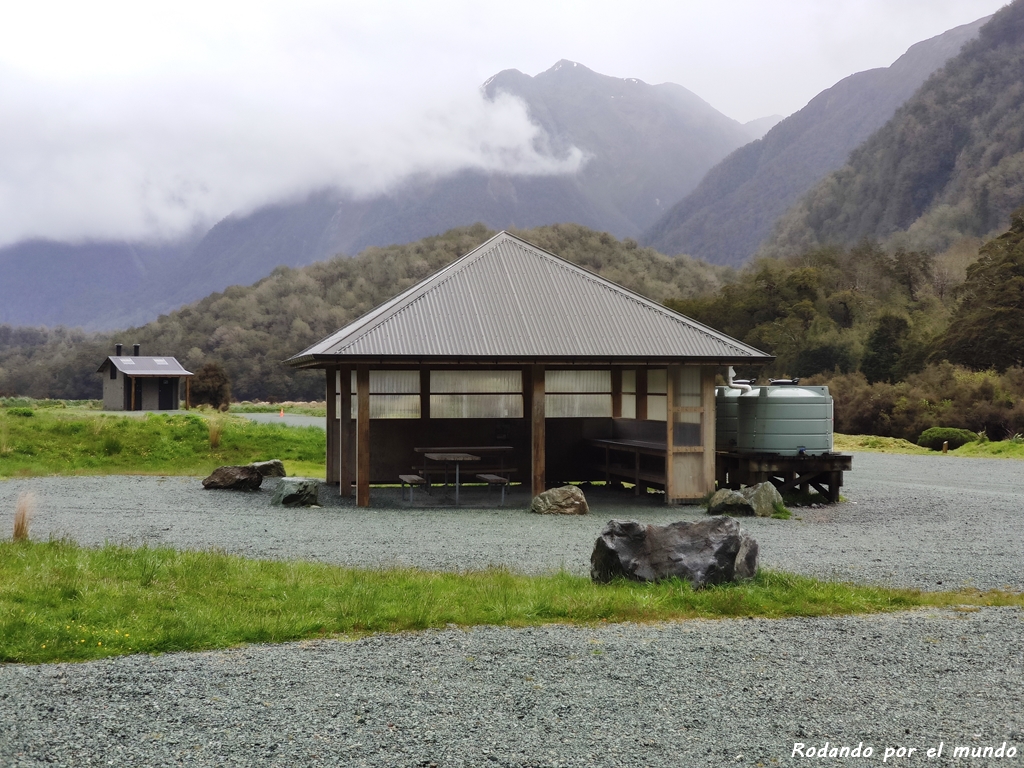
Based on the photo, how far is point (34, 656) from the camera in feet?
17.5

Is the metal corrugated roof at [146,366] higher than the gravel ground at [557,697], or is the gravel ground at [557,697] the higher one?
the metal corrugated roof at [146,366]

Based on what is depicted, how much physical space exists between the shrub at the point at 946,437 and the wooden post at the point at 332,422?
20708 millimetres

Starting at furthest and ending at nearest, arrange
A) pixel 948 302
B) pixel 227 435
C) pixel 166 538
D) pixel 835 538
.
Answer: pixel 948 302
pixel 227 435
pixel 835 538
pixel 166 538

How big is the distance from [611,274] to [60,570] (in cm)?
8228

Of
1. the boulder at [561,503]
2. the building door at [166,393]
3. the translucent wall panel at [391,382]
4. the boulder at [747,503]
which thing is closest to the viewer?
the boulder at [747,503]

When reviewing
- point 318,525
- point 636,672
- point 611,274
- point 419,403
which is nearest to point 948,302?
point 611,274

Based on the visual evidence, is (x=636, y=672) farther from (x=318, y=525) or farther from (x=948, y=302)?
(x=948, y=302)

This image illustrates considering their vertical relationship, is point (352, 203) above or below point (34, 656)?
above

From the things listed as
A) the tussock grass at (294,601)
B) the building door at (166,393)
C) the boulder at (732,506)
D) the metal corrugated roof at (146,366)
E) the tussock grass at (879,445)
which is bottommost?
the tussock grass at (879,445)

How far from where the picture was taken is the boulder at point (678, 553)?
737 centimetres

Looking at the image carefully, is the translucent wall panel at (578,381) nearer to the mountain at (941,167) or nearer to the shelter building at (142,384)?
the shelter building at (142,384)

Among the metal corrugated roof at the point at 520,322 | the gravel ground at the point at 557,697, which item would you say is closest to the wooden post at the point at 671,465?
the metal corrugated roof at the point at 520,322

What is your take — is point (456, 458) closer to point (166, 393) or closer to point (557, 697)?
point (557, 697)

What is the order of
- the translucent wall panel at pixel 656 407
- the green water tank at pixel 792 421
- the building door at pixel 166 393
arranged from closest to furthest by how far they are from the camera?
the green water tank at pixel 792 421 < the translucent wall panel at pixel 656 407 < the building door at pixel 166 393
